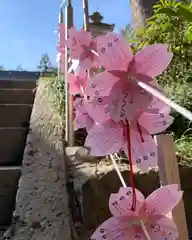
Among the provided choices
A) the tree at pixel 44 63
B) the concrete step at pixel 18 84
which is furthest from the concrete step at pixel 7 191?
the tree at pixel 44 63

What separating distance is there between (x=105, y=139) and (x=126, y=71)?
105 millimetres

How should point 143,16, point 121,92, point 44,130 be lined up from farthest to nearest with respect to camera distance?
point 143,16
point 44,130
point 121,92

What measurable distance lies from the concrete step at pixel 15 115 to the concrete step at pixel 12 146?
284 mm

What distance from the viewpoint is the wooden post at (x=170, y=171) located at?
0.62 metres

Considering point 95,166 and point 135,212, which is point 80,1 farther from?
point 135,212

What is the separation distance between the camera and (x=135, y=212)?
0.48 m

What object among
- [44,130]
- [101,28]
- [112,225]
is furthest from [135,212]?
[101,28]

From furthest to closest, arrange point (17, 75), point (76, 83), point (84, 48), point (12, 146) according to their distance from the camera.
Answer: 1. point (17, 75)
2. point (12, 146)
3. point (76, 83)
4. point (84, 48)

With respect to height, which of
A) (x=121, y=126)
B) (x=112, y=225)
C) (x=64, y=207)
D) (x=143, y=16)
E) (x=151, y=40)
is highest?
(x=143, y=16)

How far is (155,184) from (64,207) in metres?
0.35

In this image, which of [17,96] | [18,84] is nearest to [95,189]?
[17,96]

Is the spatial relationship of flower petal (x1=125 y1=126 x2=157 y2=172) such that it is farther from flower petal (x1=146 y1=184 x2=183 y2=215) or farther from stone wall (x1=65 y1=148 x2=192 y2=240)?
stone wall (x1=65 y1=148 x2=192 y2=240)

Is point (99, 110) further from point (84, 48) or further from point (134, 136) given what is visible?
point (84, 48)

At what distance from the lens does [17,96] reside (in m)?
2.52
